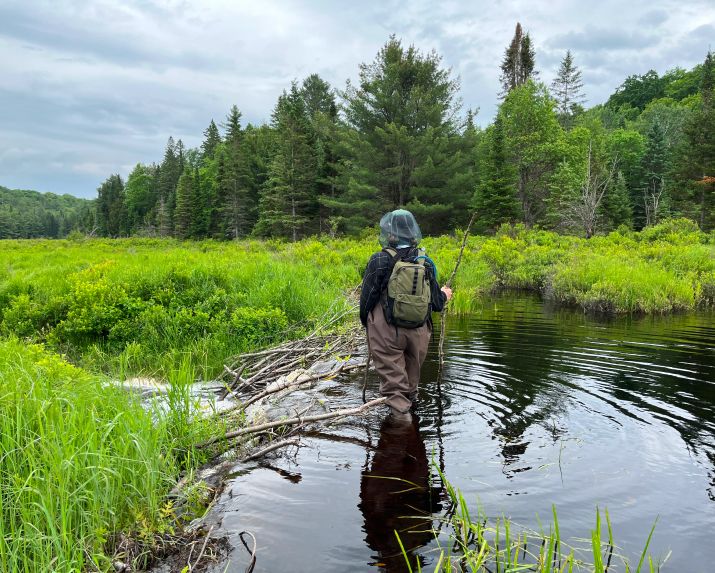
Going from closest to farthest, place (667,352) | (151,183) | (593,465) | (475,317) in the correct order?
1. (593,465)
2. (667,352)
3. (475,317)
4. (151,183)

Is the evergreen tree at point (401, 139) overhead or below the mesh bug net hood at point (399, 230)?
overhead

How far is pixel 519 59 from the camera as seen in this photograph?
5584 centimetres

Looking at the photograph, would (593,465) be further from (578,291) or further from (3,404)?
(578,291)

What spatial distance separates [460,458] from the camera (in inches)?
178

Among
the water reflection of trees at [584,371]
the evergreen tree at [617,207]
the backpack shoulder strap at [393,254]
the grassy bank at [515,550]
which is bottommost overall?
the grassy bank at [515,550]

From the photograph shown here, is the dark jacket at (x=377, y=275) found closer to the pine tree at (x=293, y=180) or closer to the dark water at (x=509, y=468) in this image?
the dark water at (x=509, y=468)

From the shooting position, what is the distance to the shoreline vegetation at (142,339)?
2.88m

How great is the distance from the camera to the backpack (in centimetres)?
492

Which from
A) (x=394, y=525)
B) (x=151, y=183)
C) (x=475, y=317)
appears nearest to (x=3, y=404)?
(x=394, y=525)

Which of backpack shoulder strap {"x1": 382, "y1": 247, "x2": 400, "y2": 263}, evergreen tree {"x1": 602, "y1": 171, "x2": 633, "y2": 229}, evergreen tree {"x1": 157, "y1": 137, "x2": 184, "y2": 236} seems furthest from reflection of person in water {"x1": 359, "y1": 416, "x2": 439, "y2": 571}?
evergreen tree {"x1": 157, "y1": 137, "x2": 184, "y2": 236}

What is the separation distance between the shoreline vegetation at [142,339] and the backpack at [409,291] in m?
2.06

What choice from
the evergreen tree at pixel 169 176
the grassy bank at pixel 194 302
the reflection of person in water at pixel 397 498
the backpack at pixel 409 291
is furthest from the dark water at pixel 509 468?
the evergreen tree at pixel 169 176

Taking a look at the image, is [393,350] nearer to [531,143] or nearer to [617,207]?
[531,143]

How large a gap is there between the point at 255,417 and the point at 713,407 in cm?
531
